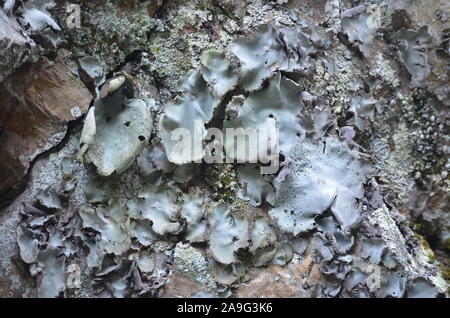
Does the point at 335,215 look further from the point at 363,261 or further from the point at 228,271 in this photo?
the point at 228,271
